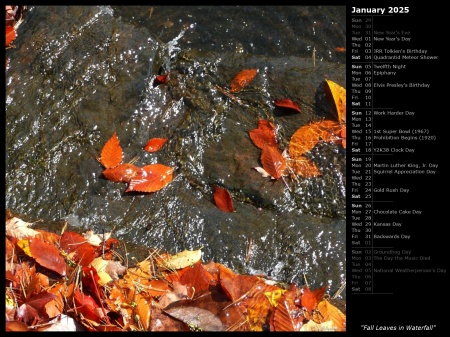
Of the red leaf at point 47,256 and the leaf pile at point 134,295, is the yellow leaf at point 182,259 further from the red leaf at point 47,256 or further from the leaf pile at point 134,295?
the red leaf at point 47,256

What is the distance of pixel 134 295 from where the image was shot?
2912mm

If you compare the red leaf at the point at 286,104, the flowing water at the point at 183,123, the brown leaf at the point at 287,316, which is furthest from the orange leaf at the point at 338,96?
the brown leaf at the point at 287,316

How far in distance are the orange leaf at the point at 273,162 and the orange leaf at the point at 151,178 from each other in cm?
67

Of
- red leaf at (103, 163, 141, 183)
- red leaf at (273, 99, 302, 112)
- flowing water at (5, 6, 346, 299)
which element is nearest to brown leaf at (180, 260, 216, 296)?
flowing water at (5, 6, 346, 299)

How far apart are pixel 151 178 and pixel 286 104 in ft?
3.93

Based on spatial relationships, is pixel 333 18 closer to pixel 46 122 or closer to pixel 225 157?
pixel 225 157

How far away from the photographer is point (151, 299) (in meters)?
2.91

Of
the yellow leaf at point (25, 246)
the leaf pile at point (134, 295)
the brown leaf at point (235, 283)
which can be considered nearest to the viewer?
the leaf pile at point (134, 295)

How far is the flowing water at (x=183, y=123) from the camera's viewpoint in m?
3.32

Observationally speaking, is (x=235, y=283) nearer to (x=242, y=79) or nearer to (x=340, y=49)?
(x=242, y=79)

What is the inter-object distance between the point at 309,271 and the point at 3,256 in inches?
71.2

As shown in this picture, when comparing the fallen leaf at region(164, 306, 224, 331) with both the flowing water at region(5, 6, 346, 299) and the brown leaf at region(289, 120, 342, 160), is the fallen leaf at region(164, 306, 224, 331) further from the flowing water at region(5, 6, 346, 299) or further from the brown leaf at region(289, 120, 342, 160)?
the brown leaf at region(289, 120, 342, 160)

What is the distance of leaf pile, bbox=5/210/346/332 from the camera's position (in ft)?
9.13
